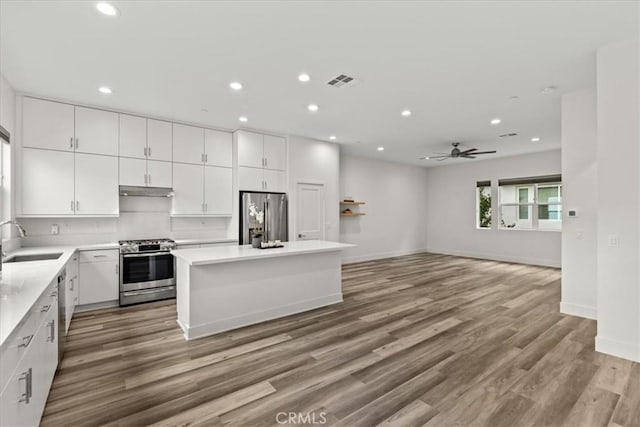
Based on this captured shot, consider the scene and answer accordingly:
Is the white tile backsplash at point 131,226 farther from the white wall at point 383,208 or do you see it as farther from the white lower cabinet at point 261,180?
the white wall at point 383,208

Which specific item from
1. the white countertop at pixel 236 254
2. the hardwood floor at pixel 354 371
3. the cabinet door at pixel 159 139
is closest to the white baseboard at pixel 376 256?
the hardwood floor at pixel 354 371

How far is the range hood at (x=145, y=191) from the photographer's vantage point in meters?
4.58

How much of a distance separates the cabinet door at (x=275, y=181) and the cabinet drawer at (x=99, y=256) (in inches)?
104

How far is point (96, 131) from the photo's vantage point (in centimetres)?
435

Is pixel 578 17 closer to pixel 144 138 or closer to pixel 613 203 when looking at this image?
pixel 613 203

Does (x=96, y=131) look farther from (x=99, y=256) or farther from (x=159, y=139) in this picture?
(x=99, y=256)

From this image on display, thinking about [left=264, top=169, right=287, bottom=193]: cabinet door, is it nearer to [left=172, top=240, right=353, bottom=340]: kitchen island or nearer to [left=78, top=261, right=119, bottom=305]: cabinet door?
[left=172, top=240, right=353, bottom=340]: kitchen island

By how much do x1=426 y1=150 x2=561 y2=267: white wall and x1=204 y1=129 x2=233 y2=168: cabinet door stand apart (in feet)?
22.1

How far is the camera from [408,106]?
14.4 feet

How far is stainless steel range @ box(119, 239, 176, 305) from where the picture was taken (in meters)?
4.32

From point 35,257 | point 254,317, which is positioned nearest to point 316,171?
point 254,317

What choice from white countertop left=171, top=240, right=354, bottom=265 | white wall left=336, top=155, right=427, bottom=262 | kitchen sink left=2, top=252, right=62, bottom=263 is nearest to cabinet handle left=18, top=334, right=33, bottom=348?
white countertop left=171, top=240, right=354, bottom=265

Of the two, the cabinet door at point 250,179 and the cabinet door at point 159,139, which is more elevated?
the cabinet door at point 159,139

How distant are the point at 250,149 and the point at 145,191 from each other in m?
1.89
